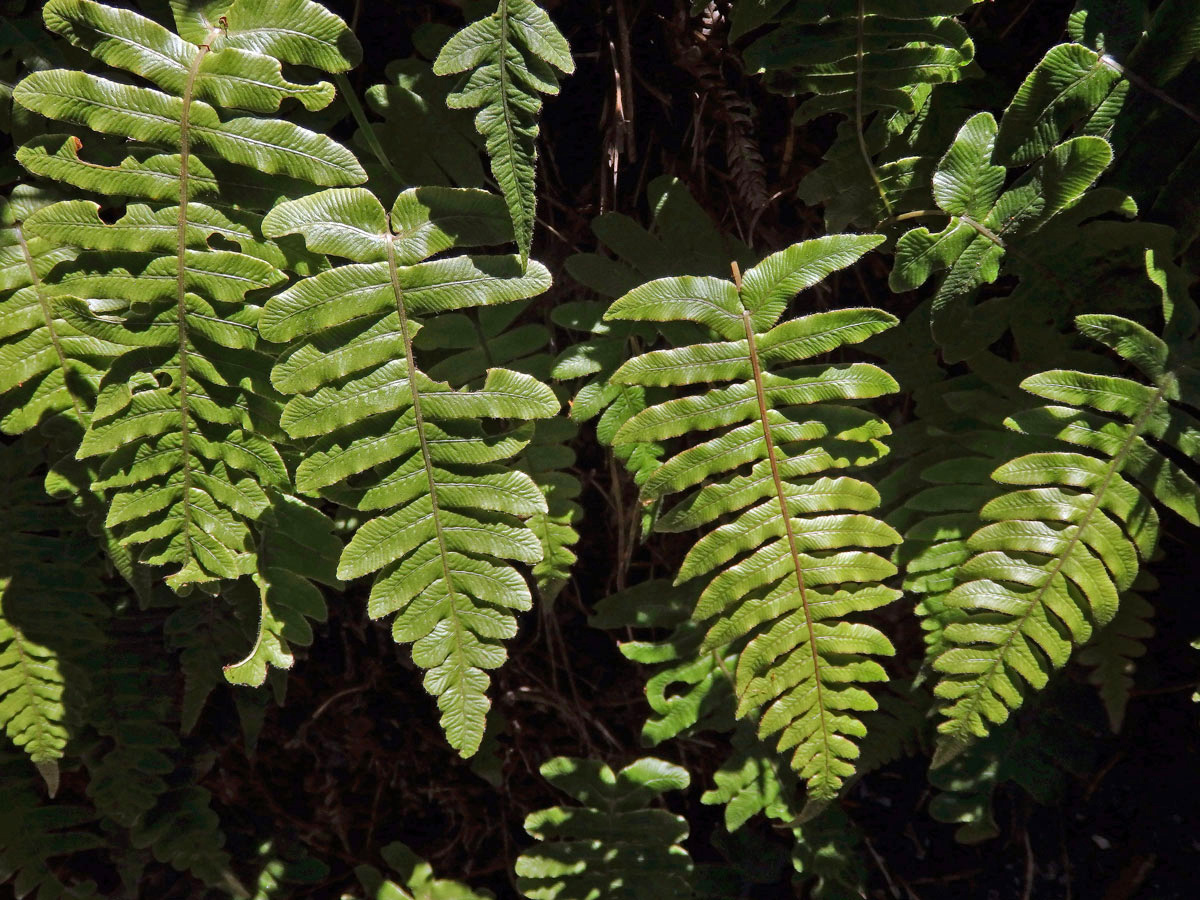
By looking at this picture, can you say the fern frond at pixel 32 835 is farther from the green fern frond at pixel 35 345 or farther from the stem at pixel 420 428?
the stem at pixel 420 428

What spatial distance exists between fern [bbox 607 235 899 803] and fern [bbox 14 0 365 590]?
0.58 m

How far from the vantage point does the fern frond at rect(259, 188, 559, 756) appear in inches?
51.4

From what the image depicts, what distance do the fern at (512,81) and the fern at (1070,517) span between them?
0.84 metres

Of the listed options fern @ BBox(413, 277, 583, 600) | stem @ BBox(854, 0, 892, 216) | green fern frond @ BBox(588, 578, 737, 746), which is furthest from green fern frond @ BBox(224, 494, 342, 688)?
stem @ BBox(854, 0, 892, 216)

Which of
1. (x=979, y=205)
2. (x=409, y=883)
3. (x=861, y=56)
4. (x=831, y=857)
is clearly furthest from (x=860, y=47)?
(x=409, y=883)

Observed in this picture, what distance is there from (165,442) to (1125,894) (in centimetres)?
223

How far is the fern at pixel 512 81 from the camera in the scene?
1.23 metres

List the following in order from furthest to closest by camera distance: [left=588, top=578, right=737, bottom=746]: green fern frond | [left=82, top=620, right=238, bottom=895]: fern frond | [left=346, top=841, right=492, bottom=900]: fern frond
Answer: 1. [left=346, top=841, right=492, bottom=900]: fern frond
2. [left=82, top=620, right=238, bottom=895]: fern frond
3. [left=588, top=578, right=737, bottom=746]: green fern frond

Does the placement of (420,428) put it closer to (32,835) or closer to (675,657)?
(675,657)

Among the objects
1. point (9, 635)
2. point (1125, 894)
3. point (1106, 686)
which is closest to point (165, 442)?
point (9, 635)

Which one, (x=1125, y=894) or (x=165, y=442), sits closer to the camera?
(x=165, y=442)

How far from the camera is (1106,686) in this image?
1.71 meters

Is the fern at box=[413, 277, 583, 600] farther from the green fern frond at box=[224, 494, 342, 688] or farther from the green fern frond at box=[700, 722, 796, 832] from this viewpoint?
the green fern frond at box=[700, 722, 796, 832]

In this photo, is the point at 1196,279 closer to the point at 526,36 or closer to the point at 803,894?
the point at 526,36
